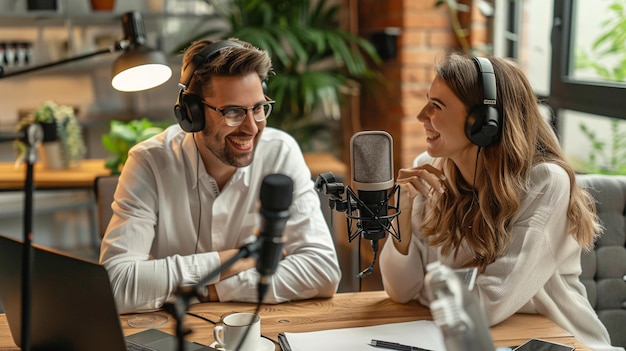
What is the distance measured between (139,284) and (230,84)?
0.55 meters

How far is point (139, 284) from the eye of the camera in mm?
1592

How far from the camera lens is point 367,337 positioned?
1407 millimetres

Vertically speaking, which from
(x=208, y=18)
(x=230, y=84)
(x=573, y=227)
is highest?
(x=208, y=18)

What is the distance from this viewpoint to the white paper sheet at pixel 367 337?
1352 millimetres

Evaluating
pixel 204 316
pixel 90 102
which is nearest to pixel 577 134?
pixel 204 316

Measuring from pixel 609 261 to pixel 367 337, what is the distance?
832 millimetres

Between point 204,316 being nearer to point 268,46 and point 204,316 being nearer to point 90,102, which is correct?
point 268,46

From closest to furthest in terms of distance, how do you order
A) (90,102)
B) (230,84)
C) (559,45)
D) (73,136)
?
(230,84) < (559,45) < (73,136) < (90,102)

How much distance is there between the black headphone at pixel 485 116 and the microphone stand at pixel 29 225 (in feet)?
3.34

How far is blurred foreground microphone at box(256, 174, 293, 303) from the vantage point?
78cm

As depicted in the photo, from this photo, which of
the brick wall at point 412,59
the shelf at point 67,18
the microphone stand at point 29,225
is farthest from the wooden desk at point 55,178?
the microphone stand at point 29,225

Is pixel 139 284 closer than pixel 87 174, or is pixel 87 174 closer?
pixel 139 284

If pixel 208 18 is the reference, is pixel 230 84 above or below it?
below

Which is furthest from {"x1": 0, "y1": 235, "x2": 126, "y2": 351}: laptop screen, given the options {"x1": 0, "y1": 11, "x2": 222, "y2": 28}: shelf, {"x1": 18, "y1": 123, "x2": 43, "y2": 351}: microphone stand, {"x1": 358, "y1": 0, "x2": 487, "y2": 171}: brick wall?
{"x1": 0, "y1": 11, "x2": 222, "y2": 28}: shelf
